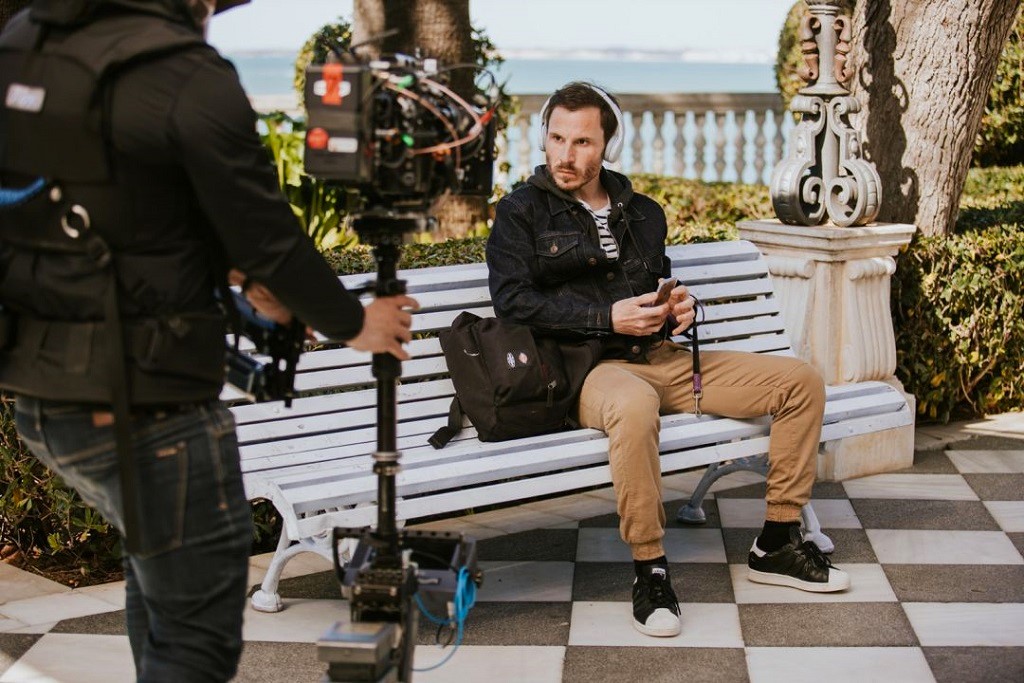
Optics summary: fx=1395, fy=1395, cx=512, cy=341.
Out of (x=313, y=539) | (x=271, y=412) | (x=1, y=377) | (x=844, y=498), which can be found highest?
(x=1, y=377)

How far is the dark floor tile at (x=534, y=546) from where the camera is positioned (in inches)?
183

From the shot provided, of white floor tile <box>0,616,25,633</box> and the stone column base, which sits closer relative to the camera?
white floor tile <box>0,616,25,633</box>

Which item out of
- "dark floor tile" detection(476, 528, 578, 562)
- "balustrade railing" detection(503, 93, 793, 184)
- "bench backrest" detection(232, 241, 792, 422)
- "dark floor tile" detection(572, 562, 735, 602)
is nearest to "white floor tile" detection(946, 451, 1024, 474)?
"bench backrest" detection(232, 241, 792, 422)

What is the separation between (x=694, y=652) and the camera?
152 inches

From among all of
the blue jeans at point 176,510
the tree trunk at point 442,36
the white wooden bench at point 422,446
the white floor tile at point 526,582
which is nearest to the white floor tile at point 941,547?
the white wooden bench at point 422,446

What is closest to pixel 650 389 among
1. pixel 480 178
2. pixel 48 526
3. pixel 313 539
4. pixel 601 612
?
pixel 601 612

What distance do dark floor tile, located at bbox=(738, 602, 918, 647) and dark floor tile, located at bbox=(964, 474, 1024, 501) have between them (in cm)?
130

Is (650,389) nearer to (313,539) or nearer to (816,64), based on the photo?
(313,539)

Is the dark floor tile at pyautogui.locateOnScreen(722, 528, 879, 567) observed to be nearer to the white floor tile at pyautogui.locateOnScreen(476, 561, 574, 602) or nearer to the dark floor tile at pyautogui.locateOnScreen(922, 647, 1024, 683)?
the white floor tile at pyautogui.locateOnScreen(476, 561, 574, 602)

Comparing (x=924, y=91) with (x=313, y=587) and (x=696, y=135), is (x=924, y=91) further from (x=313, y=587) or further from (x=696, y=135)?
(x=696, y=135)

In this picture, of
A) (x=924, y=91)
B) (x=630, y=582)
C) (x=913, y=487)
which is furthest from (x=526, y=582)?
(x=924, y=91)

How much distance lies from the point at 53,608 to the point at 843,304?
10.3ft

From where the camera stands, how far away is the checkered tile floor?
12.3 ft

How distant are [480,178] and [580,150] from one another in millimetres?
1500
